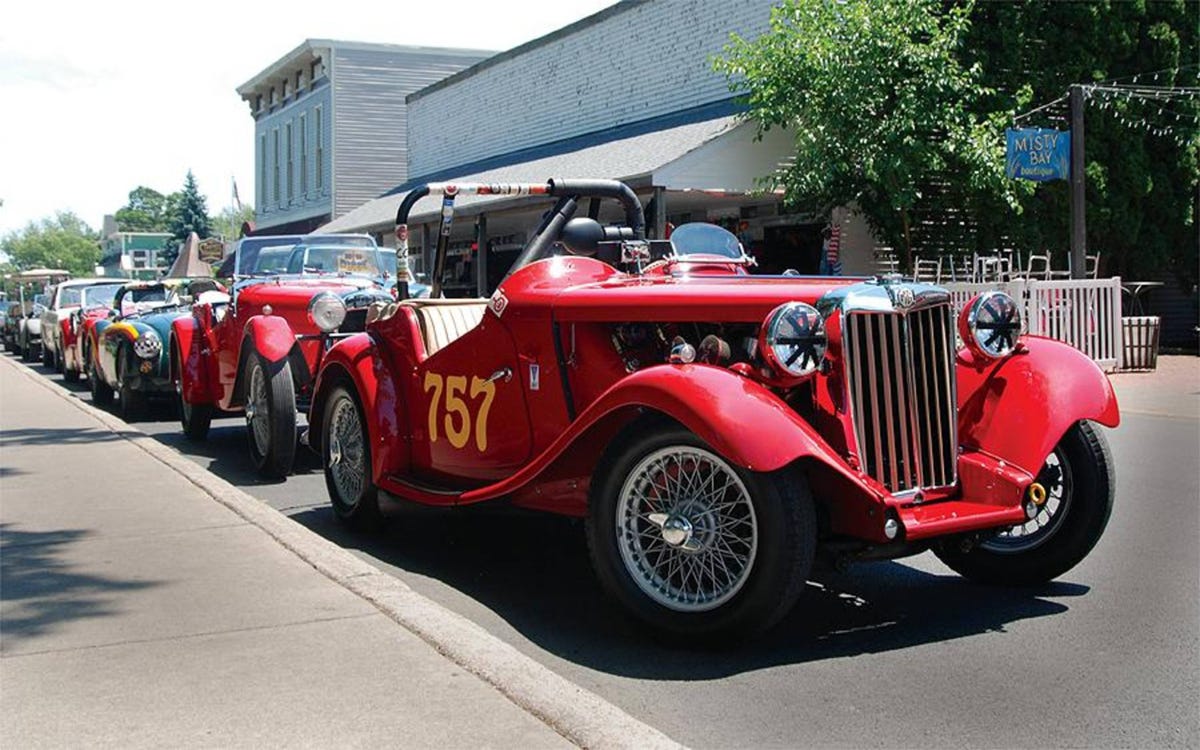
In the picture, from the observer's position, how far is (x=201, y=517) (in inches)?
304

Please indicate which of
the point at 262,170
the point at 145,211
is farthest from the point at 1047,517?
the point at 145,211

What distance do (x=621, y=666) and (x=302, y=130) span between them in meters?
43.2

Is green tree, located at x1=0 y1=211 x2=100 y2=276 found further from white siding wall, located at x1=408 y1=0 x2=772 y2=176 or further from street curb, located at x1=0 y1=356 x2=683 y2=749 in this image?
street curb, located at x1=0 y1=356 x2=683 y2=749

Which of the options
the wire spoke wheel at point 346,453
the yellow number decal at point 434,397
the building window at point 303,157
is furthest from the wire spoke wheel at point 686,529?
the building window at point 303,157

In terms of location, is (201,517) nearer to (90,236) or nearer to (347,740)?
(347,740)

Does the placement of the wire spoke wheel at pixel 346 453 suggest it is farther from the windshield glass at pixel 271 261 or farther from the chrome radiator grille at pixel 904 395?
the windshield glass at pixel 271 261

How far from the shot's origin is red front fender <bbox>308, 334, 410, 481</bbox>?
6930 millimetres

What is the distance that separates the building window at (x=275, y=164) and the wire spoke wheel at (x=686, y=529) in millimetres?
46670

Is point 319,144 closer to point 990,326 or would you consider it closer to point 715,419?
Answer: point 990,326

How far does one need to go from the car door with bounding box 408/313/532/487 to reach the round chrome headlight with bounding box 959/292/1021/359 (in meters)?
2.07

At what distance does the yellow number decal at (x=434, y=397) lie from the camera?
670 cm

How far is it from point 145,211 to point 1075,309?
146 m

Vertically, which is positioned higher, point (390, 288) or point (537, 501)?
point (390, 288)

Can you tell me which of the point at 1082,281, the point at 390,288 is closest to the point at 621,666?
the point at 390,288
